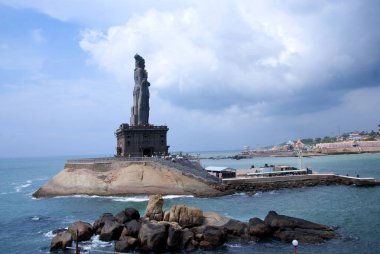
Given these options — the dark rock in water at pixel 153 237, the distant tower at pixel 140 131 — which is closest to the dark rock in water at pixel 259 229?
the dark rock in water at pixel 153 237

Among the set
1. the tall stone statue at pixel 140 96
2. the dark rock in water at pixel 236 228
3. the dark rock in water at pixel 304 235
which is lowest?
the dark rock in water at pixel 304 235

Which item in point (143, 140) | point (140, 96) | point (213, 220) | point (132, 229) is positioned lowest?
point (132, 229)

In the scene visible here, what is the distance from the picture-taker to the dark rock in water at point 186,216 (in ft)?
94.1

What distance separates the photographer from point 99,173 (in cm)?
5144

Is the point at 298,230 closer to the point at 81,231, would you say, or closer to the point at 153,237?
the point at 153,237

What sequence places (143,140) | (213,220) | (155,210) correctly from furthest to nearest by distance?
(143,140) < (155,210) < (213,220)

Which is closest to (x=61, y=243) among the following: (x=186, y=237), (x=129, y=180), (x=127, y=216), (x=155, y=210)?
(x=127, y=216)

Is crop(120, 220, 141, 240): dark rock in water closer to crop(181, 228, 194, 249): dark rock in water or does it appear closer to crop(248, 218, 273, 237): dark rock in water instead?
crop(181, 228, 194, 249): dark rock in water

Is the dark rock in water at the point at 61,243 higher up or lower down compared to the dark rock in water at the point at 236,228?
lower down

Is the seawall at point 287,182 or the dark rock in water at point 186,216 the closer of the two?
the dark rock in water at point 186,216

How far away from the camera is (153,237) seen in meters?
25.7

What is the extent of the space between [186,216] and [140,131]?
33.2 metres

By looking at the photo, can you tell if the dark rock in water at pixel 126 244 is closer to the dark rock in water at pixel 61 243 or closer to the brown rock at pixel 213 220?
the dark rock in water at pixel 61 243

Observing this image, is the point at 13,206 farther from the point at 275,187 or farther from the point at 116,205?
the point at 275,187
